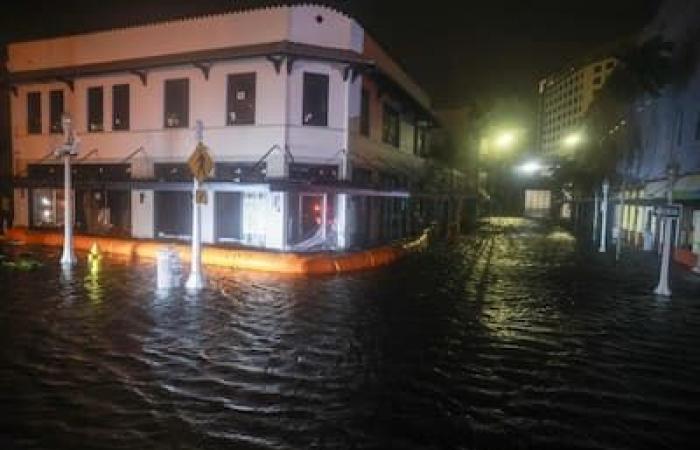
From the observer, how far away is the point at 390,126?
28391 millimetres

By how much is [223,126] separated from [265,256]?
707cm

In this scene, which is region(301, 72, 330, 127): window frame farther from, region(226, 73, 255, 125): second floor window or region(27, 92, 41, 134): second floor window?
region(27, 92, 41, 134): second floor window

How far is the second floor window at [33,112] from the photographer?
27.0 m

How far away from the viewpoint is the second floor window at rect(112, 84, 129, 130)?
24.6 meters

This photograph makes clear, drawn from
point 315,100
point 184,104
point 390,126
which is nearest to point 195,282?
point 315,100

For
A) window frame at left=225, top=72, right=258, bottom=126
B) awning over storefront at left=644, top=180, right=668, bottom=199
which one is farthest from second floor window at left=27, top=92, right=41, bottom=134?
awning over storefront at left=644, top=180, right=668, bottom=199

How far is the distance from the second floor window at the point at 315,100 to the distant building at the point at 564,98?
81620mm

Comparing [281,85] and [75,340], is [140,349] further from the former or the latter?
[281,85]

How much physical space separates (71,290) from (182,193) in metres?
10.5

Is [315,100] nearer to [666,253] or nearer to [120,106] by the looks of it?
[120,106]

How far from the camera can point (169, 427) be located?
5.89m

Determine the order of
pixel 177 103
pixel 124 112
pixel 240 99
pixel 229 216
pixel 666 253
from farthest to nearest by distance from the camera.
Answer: pixel 124 112 < pixel 177 103 < pixel 229 216 < pixel 240 99 < pixel 666 253

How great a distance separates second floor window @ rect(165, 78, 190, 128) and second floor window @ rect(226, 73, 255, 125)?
217 cm

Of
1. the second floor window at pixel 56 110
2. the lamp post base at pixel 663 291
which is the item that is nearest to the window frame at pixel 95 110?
the second floor window at pixel 56 110
